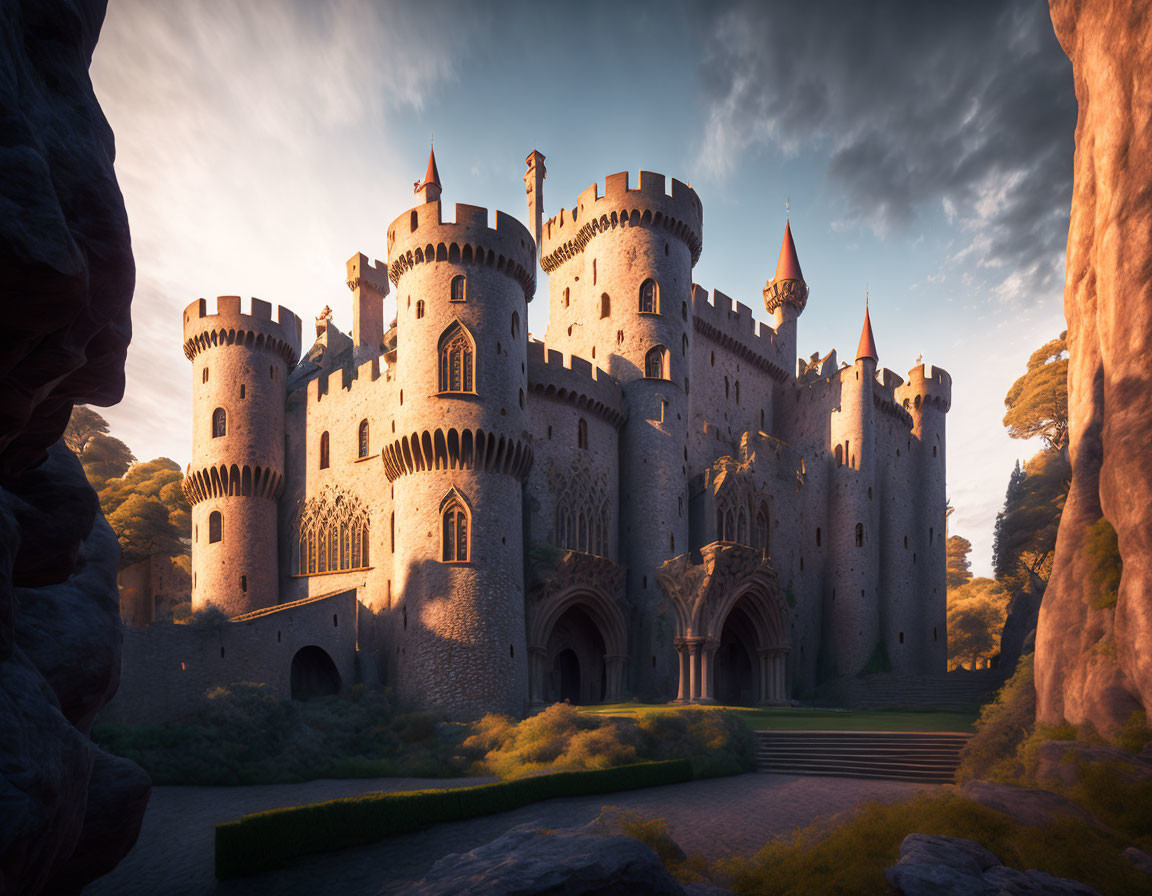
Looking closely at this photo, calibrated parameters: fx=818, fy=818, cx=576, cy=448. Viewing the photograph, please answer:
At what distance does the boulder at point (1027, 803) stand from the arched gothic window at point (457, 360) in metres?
21.6

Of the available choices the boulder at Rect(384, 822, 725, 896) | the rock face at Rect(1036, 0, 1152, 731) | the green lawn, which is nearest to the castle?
the green lawn

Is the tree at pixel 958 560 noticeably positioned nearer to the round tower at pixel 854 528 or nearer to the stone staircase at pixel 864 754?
the round tower at pixel 854 528

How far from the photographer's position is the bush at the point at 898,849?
8.78 metres

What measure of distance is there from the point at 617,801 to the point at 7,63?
16.3m

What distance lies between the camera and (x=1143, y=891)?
28.0 ft

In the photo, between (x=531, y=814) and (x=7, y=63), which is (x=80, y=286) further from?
(x=531, y=814)

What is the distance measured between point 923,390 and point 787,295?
34.7 ft

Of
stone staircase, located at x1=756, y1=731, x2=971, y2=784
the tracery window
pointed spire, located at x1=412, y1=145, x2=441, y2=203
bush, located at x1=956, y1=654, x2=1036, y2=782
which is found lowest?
stone staircase, located at x1=756, y1=731, x2=971, y2=784

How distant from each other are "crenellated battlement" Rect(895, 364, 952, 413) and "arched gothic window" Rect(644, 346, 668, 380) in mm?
22371

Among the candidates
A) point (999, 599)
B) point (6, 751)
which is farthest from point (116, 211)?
point (999, 599)

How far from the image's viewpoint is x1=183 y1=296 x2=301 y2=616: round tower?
115 feet

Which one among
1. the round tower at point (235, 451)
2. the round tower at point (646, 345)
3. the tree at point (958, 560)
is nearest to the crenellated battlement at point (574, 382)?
the round tower at point (646, 345)

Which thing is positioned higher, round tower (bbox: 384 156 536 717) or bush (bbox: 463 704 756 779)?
round tower (bbox: 384 156 536 717)

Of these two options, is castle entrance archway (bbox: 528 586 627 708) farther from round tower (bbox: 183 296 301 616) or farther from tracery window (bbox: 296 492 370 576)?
round tower (bbox: 183 296 301 616)
